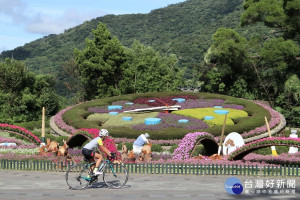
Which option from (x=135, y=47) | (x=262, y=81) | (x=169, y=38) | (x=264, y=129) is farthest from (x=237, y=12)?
(x=264, y=129)

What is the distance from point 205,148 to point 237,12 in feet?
309

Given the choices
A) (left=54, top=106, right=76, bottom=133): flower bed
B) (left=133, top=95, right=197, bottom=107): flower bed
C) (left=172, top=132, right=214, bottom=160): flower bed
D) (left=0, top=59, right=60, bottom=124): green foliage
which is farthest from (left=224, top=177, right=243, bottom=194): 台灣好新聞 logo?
(left=0, top=59, right=60, bottom=124): green foliage

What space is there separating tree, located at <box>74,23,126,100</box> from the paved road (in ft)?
118

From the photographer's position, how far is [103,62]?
53031 millimetres

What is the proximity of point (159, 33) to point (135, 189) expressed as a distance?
373ft

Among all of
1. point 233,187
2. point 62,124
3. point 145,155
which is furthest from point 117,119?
point 233,187

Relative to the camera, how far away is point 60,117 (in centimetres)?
3562

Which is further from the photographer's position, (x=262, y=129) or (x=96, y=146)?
(x=262, y=129)

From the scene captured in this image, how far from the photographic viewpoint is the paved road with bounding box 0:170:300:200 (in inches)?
528

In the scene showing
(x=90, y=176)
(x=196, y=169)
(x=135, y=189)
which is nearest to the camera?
(x=90, y=176)

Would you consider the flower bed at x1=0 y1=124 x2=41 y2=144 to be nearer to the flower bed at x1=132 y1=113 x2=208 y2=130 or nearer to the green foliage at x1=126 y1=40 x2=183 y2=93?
the flower bed at x1=132 y1=113 x2=208 y2=130

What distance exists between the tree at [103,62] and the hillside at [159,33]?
123 feet

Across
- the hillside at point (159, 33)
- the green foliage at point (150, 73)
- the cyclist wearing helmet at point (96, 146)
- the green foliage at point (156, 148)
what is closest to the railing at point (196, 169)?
the cyclist wearing helmet at point (96, 146)

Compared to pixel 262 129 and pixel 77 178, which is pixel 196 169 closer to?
pixel 77 178
